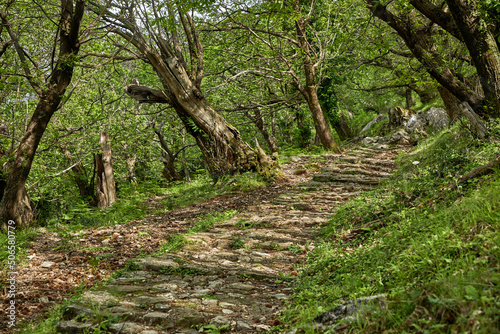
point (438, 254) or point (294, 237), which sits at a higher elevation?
point (438, 254)

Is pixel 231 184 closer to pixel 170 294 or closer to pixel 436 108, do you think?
pixel 170 294

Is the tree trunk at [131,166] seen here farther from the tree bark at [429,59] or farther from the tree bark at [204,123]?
the tree bark at [429,59]

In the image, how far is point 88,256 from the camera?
5723 millimetres

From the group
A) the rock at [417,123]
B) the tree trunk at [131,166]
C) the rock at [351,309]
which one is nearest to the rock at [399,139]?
the rock at [417,123]

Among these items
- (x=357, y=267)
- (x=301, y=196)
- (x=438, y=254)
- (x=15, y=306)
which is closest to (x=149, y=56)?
(x=301, y=196)

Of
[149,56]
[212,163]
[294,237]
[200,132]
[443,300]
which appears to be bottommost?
[294,237]

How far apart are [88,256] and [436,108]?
16.6 m

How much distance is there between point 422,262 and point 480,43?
5.74 meters

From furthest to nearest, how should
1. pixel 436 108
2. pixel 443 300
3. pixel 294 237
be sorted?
1. pixel 436 108
2. pixel 294 237
3. pixel 443 300

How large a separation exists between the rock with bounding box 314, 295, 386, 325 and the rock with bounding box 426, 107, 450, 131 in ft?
50.0

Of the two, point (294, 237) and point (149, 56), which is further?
point (149, 56)

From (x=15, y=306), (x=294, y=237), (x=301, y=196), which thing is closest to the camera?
(x=15, y=306)

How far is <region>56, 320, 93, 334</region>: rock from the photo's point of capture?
3277 millimetres

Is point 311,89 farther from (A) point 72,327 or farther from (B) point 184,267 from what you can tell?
(A) point 72,327
